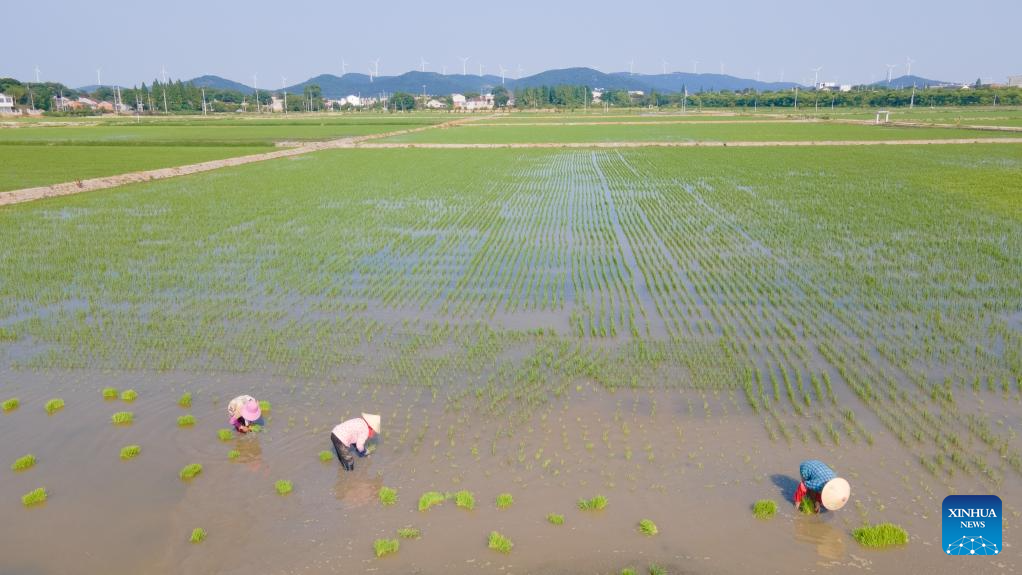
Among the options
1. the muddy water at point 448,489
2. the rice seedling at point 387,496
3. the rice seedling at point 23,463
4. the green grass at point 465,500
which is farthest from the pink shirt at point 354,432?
the rice seedling at point 23,463

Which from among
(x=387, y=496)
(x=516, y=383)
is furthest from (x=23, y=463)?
(x=516, y=383)

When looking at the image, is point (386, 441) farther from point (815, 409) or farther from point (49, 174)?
point (49, 174)

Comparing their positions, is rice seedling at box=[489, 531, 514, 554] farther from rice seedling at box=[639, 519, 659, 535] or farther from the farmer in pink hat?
the farmer in pink hat

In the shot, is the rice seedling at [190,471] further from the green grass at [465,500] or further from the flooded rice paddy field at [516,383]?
the green grass at [465,500]

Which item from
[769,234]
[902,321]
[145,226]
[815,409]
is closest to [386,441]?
[815,409]

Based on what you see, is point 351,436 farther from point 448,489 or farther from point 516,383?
point 516,383
